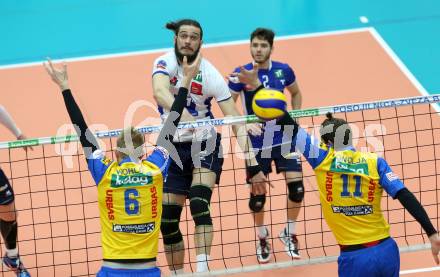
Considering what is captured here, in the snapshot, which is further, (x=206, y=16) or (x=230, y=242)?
(x=206, y=16)

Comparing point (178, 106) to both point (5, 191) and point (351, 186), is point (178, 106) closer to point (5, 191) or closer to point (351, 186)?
point (351, 186)

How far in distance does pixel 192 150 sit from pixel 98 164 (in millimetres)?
1833

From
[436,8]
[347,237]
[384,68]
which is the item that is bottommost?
[347,237]

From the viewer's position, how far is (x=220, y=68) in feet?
46.6

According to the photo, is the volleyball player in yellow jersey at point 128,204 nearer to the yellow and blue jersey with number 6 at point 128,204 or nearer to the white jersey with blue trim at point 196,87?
the yellow and blue jersey with number 6 at point 128,204

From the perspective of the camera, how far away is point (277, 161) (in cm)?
966

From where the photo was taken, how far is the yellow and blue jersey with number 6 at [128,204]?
7.04 meters

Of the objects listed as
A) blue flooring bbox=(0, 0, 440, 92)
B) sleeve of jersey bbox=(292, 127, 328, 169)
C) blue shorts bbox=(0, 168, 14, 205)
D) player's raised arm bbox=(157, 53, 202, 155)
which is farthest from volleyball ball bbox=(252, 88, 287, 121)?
blue flooring bbox=(0, 0, 440, 92)

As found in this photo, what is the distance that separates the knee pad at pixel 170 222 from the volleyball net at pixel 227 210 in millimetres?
524

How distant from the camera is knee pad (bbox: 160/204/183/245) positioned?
8570 mm

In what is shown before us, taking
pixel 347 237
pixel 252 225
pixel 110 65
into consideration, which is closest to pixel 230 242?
pixel 252 225

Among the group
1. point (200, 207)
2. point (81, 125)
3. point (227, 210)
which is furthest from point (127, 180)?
point (227, 210)

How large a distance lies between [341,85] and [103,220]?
7276 mm

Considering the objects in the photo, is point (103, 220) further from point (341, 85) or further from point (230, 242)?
point (341, 85)
